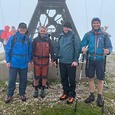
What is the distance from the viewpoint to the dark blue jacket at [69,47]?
28.1 feet

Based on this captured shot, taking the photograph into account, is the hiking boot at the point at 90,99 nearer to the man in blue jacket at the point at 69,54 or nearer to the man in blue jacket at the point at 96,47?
the man in blue jacket at the point at 69,54

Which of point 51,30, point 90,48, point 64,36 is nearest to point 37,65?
point 64,36

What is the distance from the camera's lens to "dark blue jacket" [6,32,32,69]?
28.3 feet

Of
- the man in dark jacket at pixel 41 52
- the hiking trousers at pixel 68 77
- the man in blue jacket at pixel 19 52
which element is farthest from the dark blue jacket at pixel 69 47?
the man in blue jacket at pixel 19 52

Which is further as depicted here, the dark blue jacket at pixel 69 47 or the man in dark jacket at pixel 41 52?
the man in dark jacket at pixel 41 52

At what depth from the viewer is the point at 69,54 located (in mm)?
8672

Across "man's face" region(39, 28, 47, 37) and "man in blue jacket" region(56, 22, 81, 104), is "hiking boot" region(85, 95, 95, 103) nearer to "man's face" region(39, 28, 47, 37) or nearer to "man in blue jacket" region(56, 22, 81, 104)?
"man in blue jacket" region(56, 22, 81, 104)

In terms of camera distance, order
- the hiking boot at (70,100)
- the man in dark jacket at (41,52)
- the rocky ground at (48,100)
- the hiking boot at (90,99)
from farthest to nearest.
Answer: the hiking boot at (90,99), the man in dark jacket at (41,52), the hiking boot at (70,100), the rocky ground at (48,100)

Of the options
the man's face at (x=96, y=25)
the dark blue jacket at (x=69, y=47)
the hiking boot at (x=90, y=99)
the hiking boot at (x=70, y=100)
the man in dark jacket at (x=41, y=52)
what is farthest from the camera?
the hiking boot at (x=90, y=99)

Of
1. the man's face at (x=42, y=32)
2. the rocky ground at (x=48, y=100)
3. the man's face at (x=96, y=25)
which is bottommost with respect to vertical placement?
the rocky ground at (x=48, y=100)

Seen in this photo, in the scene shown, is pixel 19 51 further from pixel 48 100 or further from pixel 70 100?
pixel 70 100

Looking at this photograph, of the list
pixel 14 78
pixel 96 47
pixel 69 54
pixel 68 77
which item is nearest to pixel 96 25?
pixel 96 47

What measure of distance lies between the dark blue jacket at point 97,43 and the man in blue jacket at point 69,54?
375 millimetres

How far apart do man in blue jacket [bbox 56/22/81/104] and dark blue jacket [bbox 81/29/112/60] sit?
1.23 ft
